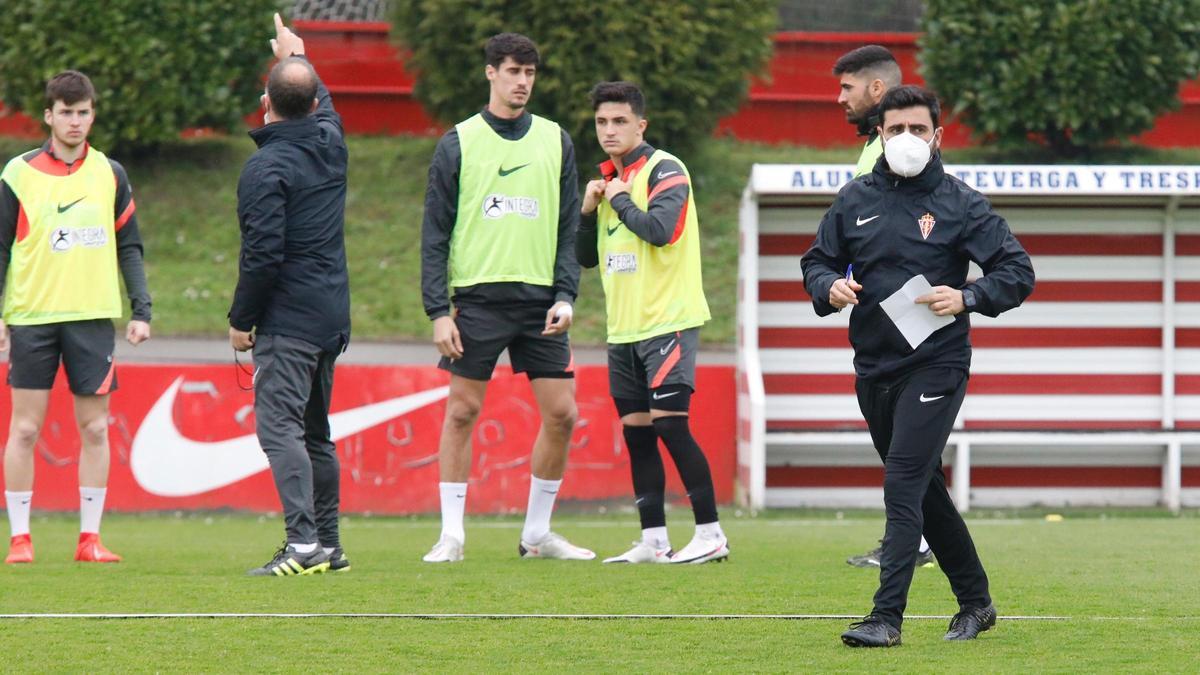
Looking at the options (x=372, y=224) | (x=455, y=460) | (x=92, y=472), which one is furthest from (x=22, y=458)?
(x=372, y=224)

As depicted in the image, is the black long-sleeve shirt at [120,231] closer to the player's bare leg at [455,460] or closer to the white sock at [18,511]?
the white sock at [18,511]

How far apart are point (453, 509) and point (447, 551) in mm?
199

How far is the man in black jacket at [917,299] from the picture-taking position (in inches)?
206

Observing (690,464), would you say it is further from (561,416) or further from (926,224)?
(926,224)

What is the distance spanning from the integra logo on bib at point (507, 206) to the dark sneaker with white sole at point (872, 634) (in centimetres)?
305

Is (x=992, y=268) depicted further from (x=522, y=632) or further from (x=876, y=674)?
(x=522, y=632)

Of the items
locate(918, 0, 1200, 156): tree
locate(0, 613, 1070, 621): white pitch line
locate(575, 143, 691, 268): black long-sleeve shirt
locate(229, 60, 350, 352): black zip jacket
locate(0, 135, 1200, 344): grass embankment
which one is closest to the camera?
locate(0, 613, 1070, 621): white pitch line

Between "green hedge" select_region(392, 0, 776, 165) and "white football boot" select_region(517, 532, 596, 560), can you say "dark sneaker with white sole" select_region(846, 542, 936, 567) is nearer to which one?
"white football boot" select_region(517, 532, 596, 560)

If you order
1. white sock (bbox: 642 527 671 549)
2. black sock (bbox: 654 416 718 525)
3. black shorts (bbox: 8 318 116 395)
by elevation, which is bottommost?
white sock (bbox: 642 527 671 549)

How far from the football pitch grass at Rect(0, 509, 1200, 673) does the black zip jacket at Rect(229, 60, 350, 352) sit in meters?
1.05

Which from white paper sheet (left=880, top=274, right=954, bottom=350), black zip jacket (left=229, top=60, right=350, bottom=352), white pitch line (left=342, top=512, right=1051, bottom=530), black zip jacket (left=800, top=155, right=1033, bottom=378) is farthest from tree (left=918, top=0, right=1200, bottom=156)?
white paper sheet (left=880, top=274, right=954, bottom=350)

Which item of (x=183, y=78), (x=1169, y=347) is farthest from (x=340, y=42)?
(x=1169, y=347)

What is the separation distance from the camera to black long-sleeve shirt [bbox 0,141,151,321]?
312 inches

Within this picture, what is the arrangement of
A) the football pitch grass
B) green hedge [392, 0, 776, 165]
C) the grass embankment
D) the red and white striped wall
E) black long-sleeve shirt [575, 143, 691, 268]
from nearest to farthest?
the football pitch grass
black long-sleeve shirt [575, 143, 691, 268]
the red and white striped wall
the grass embankment
green hedge [392, 0, 776, 165]
